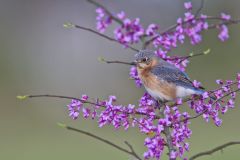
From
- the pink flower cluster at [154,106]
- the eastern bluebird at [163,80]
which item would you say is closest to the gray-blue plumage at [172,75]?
the eastern bluebird at [163,80]

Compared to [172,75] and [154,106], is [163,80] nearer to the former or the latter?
[172,75]

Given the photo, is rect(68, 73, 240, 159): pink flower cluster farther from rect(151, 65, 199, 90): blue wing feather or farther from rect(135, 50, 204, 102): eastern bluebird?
rect(151, 65, 199, 90): blue wing feather

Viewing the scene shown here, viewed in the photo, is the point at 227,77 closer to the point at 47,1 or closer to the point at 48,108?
the point at 48,108

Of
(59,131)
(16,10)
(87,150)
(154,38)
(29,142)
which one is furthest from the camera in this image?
(16,10)

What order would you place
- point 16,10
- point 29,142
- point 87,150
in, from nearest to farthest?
point 87,150 → point 29,142 → point 16,10

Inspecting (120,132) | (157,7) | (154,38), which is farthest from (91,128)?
(154,38)

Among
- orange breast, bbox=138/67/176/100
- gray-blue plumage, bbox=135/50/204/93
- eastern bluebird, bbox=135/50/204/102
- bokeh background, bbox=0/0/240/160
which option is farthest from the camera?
bokeh background, bbox=0/0/240/160

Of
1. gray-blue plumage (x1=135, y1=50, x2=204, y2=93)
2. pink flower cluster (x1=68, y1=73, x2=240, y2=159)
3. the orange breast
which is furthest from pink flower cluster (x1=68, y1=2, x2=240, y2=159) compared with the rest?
gray-blue plumage (x1=135, y1=50, x2=204, y2=93)

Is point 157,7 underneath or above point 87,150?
above
